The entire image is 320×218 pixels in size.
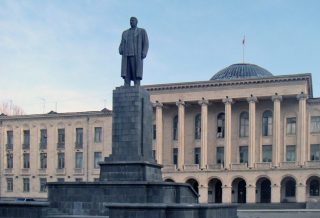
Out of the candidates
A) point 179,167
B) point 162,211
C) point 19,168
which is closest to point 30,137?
point 19,168

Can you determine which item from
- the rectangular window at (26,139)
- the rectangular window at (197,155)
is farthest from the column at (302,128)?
the rectangular window at (26,139)

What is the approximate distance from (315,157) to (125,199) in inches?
1747

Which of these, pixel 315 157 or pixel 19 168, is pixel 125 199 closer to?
pixel 315 157

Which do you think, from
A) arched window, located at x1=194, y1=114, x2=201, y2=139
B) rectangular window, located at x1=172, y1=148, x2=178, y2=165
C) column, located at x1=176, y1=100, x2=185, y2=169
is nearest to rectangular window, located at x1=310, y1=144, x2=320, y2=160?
arched window, located at x1=194, y1=114, x2=201, y2=139

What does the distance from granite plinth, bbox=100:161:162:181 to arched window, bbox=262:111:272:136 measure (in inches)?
1695

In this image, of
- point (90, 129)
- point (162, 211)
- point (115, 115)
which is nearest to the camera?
point (162, 211)

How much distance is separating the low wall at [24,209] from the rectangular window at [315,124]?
46197 mm

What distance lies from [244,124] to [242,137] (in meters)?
1.48

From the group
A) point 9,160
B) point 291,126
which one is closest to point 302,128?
point 291,126

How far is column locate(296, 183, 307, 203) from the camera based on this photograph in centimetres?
5934

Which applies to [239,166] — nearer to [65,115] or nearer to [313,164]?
[313,164]

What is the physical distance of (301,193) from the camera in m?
59.5

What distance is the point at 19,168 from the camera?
7331 centimetres

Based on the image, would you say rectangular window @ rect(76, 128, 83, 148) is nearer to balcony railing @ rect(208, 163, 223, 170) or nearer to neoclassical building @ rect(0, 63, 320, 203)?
neoclassical building @ rect(0, 63, 320, 203)
